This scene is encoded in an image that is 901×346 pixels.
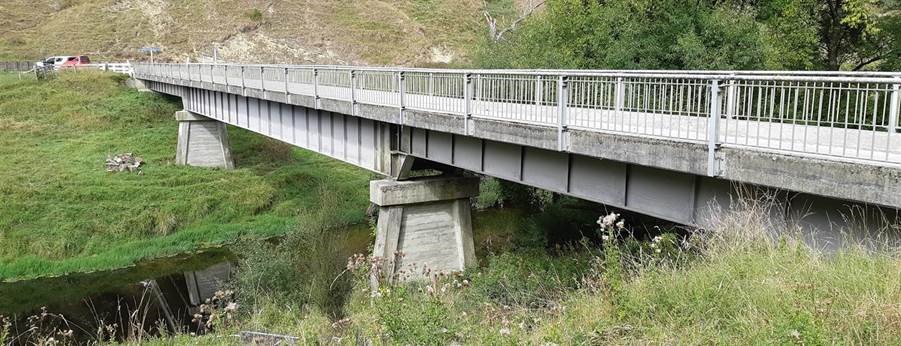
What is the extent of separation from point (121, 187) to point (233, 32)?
42.3 m

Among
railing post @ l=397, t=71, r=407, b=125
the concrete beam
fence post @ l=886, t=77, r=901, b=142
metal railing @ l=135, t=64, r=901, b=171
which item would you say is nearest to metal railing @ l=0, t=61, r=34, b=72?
metal railing @ l=135, t=64, r=901, b=171

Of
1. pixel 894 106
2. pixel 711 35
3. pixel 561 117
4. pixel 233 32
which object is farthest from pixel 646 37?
pixel 233 32

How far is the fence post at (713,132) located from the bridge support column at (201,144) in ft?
93.7

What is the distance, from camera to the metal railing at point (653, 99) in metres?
7.35

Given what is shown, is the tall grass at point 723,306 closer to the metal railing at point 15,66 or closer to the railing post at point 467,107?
the railing post at point 467,107

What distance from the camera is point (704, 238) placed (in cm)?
789

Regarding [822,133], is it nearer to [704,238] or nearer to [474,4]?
[704,238]

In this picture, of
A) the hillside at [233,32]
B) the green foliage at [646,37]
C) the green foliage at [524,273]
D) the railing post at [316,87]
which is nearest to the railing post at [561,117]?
the green foliage at [524,273]

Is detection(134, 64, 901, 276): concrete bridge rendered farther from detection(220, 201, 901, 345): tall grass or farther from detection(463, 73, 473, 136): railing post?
detection(220, 201, 901, 345): tall grass

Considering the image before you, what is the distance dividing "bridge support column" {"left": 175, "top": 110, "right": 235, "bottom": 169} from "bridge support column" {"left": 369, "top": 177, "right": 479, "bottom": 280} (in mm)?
18925

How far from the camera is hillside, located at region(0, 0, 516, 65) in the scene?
6106 centimetres

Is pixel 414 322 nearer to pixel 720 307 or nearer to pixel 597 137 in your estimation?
pixel 720 307

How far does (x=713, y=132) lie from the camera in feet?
25.0

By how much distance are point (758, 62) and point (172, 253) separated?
19712mm
